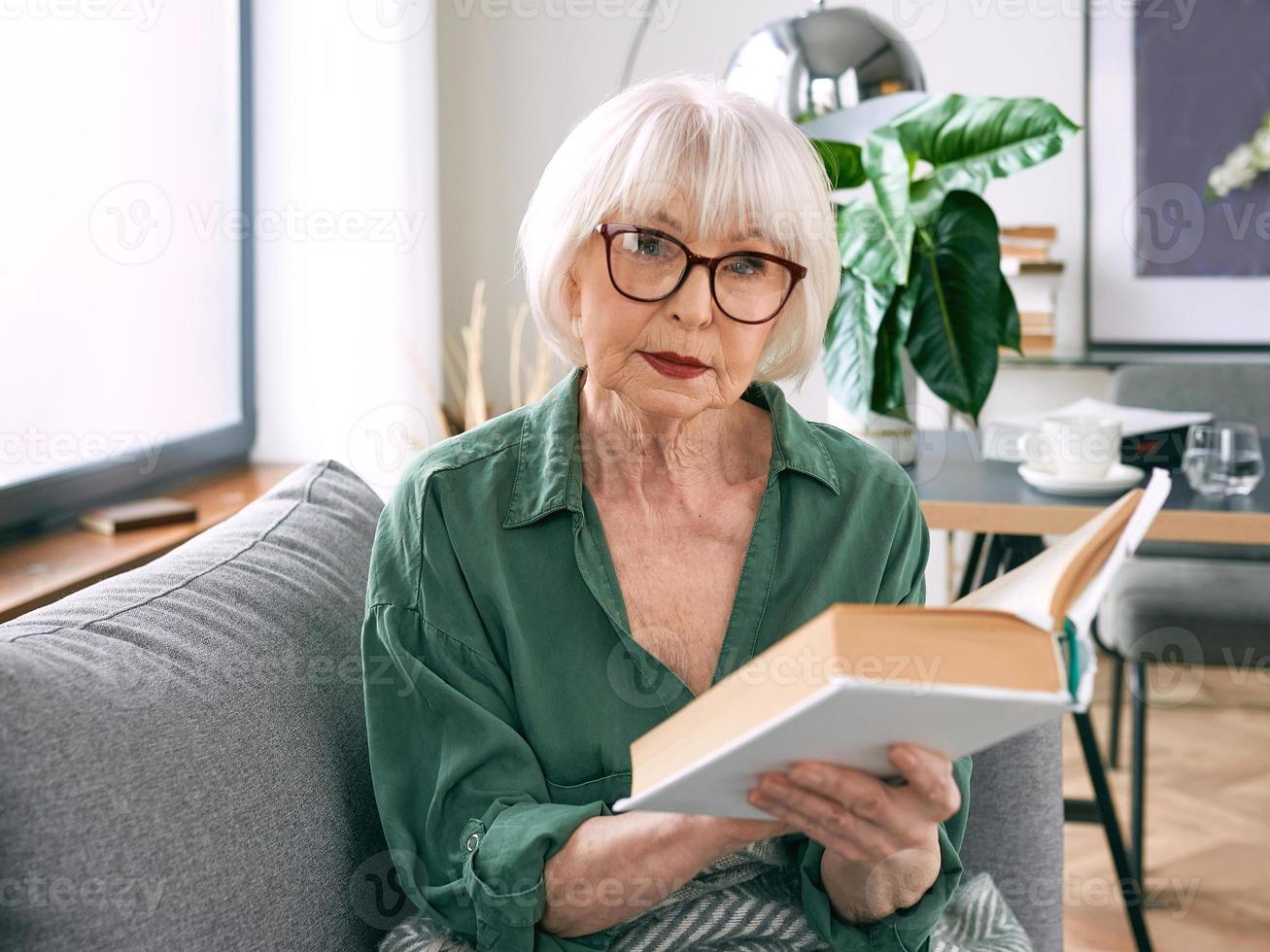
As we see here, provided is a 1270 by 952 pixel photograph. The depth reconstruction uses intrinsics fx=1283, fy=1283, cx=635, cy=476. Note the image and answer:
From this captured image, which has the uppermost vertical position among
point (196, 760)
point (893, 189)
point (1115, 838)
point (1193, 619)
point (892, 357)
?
point (893, 189)

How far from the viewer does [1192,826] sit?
2600 mm

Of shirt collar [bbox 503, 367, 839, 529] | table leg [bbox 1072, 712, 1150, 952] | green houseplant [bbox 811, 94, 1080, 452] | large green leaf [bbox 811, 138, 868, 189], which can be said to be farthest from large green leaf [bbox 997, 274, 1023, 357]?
shirt collar [bbox 503, 367, 839, 529]

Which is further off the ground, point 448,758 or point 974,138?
point 974,138

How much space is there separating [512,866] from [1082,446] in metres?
1.24

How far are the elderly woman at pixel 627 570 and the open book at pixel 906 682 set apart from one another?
0.22 m

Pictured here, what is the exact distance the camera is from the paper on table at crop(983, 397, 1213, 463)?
210 centimetres

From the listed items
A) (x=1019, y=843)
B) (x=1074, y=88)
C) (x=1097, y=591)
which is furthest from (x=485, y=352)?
(x=1097, y=591)

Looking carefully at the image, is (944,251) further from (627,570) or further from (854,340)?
(627,570)

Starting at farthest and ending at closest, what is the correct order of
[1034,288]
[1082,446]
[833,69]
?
[1034,288], [833,69], [1082,446]

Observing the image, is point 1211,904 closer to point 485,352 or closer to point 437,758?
point 437,758

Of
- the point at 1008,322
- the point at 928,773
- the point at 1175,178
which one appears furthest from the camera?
the point at 1175,178

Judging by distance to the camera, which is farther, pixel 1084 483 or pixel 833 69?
pixel 833 69

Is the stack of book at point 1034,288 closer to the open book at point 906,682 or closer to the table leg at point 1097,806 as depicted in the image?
the table leg at point 1097,806

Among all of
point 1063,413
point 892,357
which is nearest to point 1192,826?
point 1063,413
